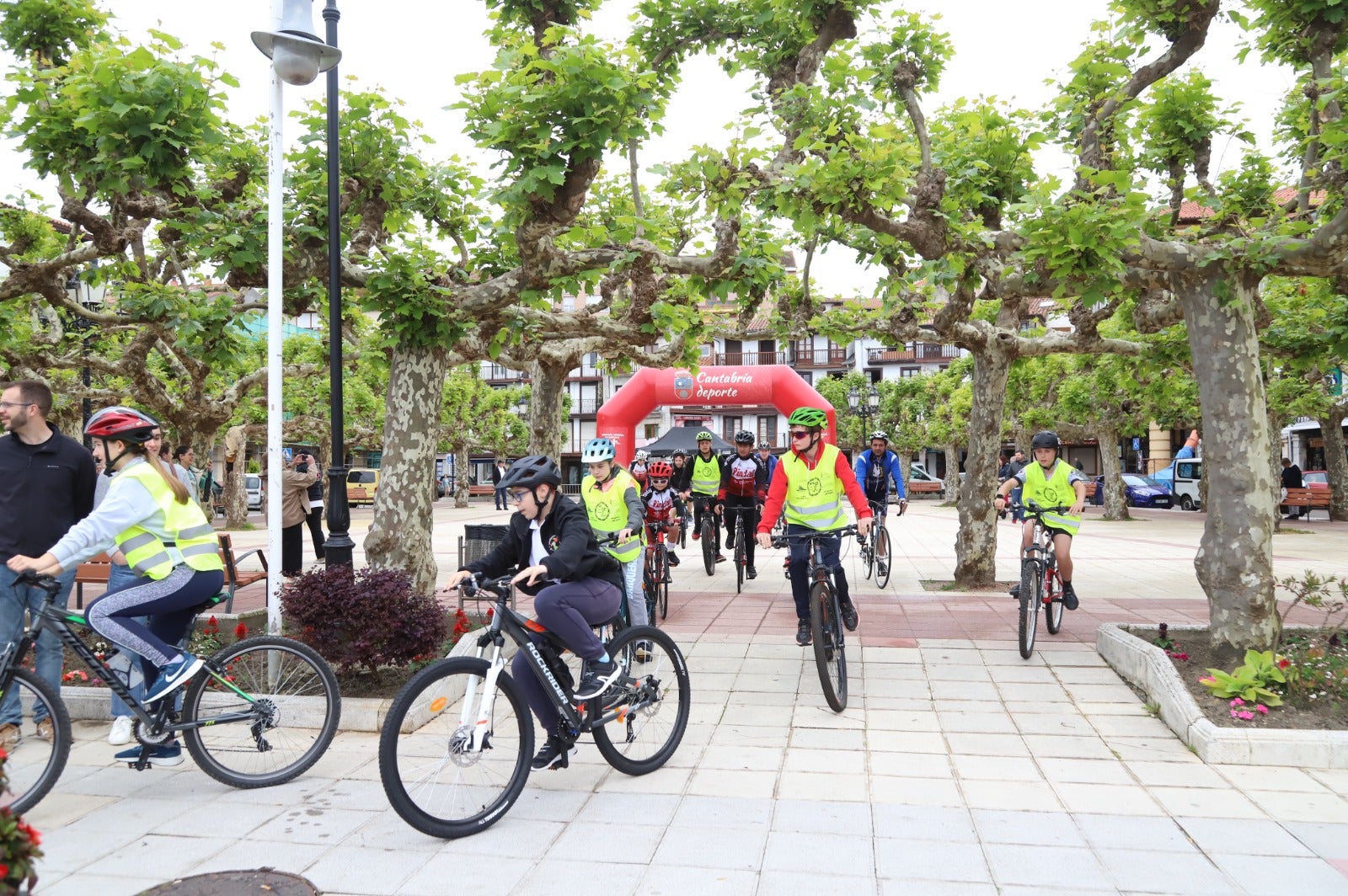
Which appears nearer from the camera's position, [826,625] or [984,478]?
[826,625]

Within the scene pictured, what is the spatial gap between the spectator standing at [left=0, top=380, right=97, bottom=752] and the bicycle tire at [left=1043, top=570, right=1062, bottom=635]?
Answer: 7041 mm

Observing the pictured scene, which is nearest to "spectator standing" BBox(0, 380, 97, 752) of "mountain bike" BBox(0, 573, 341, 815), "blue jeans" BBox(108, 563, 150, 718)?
"blue jeans" BBox(108, 563, 150, 718)

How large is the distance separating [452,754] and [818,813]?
64.6 inches

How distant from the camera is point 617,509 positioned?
7.00 metres

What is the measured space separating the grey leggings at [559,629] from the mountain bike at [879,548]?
763 cm

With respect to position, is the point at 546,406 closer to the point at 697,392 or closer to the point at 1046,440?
the point at 697,392

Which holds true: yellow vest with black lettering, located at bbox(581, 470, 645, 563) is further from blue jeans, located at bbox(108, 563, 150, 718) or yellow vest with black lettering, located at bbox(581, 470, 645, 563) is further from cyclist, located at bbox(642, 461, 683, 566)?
blue jeans, located at bbox(108, 563, 150, 718)

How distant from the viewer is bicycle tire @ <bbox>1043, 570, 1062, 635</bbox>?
7.89 metres

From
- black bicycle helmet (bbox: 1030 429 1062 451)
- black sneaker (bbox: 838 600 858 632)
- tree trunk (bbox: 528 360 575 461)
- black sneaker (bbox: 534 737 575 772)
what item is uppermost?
tree trunk (bbox: 528 360 575 461)

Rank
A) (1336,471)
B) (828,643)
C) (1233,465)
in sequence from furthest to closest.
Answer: (1336,471) → (1233,465) → (828,643)

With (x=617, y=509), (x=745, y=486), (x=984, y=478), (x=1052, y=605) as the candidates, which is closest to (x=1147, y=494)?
(x=984, y=478)

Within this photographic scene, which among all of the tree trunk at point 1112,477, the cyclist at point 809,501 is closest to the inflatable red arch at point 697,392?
the tree trunk at point 1112,477

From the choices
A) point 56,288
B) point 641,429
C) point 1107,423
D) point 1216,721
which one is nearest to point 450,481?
point 641,429

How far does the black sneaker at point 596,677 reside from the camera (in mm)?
4363
